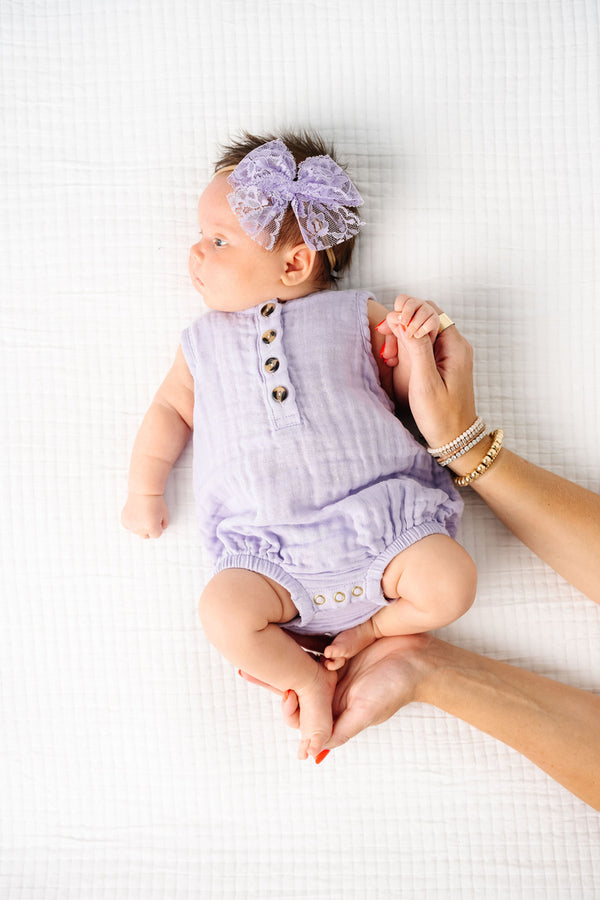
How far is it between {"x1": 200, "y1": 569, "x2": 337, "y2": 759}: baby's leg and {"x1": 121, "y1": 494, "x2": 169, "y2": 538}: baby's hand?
0.20 m

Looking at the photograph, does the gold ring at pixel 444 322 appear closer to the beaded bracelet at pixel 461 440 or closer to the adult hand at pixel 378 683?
the beaded bracelet at pixel 461 440

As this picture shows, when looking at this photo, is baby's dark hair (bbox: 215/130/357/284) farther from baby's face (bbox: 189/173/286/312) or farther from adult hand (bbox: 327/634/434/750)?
adult hand (bbox: 327/634/434/750)

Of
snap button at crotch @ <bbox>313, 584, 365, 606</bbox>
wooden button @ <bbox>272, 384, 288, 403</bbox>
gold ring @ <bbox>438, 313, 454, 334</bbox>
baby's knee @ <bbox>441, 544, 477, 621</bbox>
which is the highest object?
gold ring @ <bbox>438, 313, 454, 334</bbox>

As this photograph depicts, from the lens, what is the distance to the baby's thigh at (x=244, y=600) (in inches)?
46.1

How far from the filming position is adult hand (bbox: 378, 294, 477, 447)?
3.93 ft

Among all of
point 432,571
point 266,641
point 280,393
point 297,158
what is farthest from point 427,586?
point 297,158

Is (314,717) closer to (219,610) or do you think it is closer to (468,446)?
(219,610)

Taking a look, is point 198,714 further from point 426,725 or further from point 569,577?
point 569,577

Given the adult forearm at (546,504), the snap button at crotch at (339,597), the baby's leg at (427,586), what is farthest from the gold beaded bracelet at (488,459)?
the snap button at crotch at (339,597)

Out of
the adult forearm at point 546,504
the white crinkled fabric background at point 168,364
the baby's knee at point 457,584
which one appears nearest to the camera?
the baby's knee at point 457,584

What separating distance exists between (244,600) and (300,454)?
0.25 m

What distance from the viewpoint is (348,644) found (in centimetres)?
129

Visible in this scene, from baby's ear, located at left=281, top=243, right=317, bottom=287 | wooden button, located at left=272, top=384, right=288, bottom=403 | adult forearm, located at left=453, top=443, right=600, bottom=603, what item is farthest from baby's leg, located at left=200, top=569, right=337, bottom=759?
baby's ear, located at left=281, top=243, right=317, bottom=287

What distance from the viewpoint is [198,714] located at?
4.59 feet
